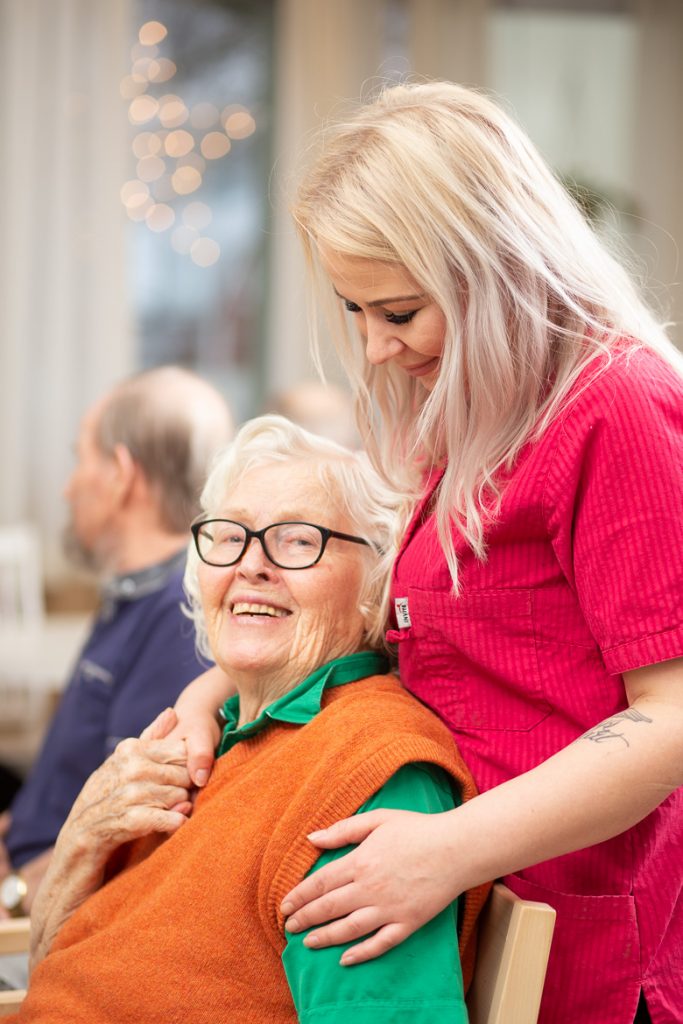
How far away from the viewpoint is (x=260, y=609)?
136 cm

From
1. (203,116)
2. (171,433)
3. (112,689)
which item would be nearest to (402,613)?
(112,689)

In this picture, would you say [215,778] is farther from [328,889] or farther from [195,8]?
[195,8]

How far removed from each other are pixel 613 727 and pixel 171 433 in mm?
1392

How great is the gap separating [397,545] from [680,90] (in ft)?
15.1

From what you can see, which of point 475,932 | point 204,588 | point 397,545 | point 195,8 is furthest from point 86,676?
point 195,8

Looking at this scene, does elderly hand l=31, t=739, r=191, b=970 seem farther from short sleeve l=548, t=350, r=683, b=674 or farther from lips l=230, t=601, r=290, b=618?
short sleeve l=548, t=350, r=683, b=674

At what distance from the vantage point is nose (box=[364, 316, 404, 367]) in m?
1.23

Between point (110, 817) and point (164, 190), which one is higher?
point (164, 190)

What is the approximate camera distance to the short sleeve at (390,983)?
1.06m

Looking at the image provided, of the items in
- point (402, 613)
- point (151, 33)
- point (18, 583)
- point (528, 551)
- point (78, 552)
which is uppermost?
point (151, 33)

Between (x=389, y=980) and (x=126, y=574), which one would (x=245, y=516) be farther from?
(x=126, y=574)

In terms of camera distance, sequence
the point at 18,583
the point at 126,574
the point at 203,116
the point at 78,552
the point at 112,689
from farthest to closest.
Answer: the point at 203,116
the point at 18,583
the point at 78,552
the point at 126,574
the point at 112,689

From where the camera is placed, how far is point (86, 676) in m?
2.17

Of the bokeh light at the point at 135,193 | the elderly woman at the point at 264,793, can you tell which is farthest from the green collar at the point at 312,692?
the bokeh light at the point at 135,193
